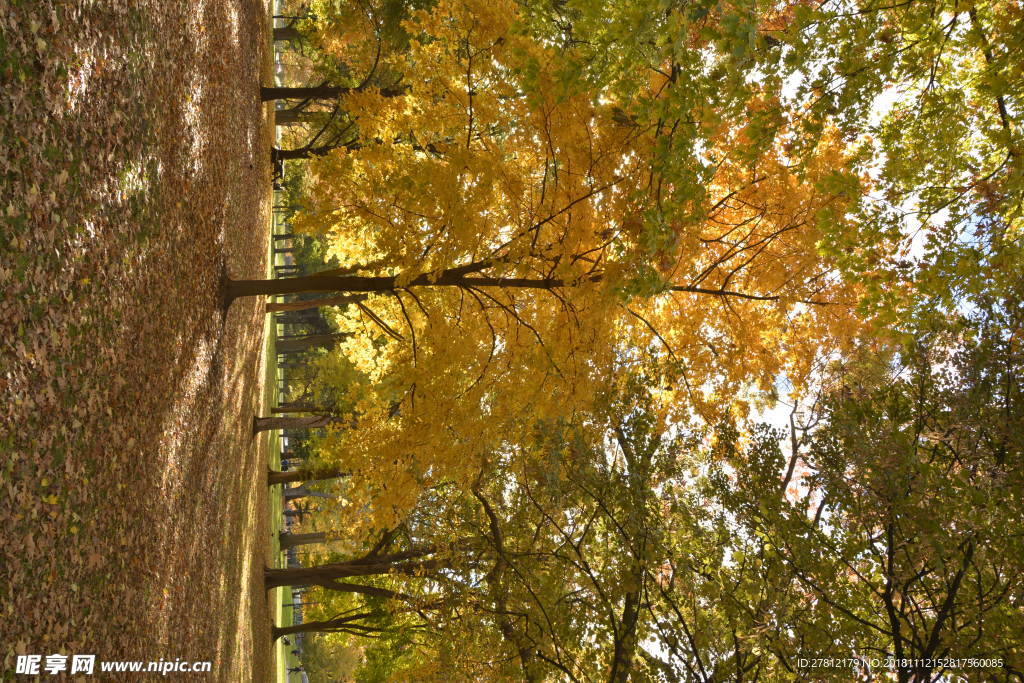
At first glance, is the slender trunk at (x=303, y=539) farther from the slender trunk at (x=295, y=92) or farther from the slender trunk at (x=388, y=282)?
the slender trunk at (x=388, y=282)

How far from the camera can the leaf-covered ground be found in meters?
3.90

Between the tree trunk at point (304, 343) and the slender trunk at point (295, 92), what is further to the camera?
the tree trunk at point (304, 343)

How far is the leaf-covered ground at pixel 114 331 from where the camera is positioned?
3902 millimetres

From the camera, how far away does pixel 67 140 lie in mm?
4387

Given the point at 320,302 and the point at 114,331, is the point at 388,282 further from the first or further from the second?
the point at 114,331

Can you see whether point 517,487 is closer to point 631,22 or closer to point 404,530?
point 404,530

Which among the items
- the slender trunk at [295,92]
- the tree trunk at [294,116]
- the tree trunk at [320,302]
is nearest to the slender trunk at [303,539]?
the tree trunk at [320,302]

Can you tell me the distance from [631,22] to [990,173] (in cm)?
429

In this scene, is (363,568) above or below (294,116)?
below

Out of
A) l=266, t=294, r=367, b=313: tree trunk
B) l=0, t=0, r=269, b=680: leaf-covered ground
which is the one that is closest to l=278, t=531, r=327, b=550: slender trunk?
l=266, t=294, r=367, b=313: tree trunk

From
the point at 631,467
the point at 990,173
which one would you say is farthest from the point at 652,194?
the point at 631,467

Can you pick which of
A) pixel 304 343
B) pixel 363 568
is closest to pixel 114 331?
pixel 363 568

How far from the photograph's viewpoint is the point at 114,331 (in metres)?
5.12

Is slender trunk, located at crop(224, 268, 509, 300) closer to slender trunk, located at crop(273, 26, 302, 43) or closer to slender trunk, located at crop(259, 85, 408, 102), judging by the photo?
slender trunk, located at crop(259, 85, 408, 102)
